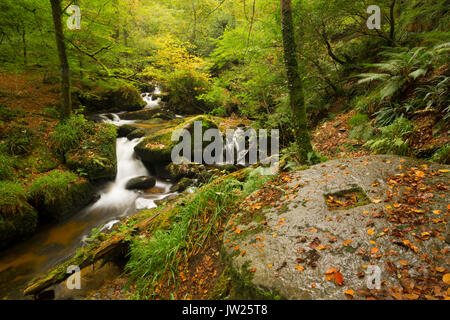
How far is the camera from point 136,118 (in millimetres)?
13242

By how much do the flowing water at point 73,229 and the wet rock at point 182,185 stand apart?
13.9 inches

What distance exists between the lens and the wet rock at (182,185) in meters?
7.77

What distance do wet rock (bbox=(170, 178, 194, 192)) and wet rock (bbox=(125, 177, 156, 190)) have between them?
1.01m

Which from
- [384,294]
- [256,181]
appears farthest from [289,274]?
[256,181]

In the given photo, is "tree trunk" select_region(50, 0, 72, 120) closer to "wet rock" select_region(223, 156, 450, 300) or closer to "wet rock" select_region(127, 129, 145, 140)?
"wet rock" select_region(127, 129, 145, 140)

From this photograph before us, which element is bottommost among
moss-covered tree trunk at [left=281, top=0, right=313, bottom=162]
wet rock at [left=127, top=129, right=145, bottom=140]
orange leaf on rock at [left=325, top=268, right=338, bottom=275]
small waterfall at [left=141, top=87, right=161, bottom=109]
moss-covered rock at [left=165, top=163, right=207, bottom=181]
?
moss-covered rock at [left=165, top=163, right=207, bottom=181]

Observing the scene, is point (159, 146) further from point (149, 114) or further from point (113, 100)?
point (113, 100)

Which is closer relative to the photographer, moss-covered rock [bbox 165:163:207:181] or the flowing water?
the flowing water

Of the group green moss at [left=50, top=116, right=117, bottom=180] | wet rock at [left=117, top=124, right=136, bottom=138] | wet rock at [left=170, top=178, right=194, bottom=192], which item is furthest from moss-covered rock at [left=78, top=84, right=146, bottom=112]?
wet rock at [left=170, top=178, right=194, bottom=192]

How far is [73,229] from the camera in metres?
5.91

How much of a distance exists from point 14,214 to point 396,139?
897 cm

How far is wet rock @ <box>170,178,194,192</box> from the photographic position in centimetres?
777

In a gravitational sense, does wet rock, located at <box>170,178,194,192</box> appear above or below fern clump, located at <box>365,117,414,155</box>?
below

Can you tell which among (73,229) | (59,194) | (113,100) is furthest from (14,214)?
(113,100)
